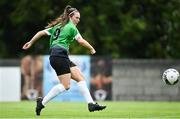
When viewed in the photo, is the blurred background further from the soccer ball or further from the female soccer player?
the female soccer player

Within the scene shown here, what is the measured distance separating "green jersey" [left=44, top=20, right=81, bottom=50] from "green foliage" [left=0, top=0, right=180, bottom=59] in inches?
921

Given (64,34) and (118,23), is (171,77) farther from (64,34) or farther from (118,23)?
(118,23)

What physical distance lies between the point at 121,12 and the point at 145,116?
25.2 meters

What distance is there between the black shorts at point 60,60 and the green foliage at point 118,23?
23.5m

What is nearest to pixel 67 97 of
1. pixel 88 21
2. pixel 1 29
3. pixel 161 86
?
pixel 161 86

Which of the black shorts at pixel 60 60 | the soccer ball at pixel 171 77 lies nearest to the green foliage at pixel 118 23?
the soccer ball at pixel 171 77

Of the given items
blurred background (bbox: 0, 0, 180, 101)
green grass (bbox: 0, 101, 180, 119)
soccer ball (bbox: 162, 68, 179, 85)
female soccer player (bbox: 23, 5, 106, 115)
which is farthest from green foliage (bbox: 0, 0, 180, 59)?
female soccer player (bbox: 23, 5, 106, 115)

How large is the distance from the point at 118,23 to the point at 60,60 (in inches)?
1004

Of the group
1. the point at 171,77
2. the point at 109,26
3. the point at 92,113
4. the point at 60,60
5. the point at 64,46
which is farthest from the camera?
the point at 109,26

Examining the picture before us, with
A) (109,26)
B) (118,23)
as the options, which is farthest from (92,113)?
(118,23)

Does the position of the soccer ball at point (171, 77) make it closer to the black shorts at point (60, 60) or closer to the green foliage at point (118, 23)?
the black shorts at point (60, 60)

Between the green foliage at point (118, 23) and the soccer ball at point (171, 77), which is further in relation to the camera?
the green foliage at point (118, 23)

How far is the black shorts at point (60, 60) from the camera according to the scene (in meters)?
15.3

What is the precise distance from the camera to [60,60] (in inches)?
603
